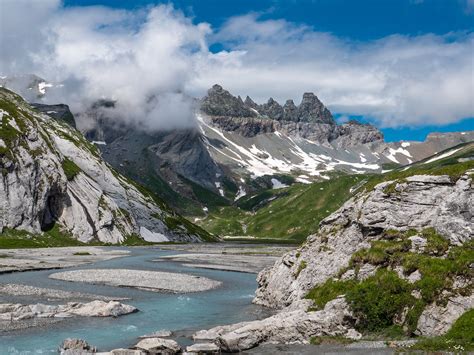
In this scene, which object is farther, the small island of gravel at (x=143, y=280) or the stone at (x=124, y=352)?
the small island of gravel at (x=143, y=280)

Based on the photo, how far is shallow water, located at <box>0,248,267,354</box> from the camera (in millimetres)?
43500

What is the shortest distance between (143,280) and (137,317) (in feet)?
101

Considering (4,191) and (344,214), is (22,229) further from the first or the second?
(344,214)

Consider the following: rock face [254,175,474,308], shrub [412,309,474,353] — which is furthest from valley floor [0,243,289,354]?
shrub [412,309,474,353]

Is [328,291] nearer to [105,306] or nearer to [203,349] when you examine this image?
[203,349]

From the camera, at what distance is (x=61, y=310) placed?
55219 mm

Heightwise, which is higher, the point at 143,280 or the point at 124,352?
the point at 124,352

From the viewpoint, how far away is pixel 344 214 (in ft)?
205

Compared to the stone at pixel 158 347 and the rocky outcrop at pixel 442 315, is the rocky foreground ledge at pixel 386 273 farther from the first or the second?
the stone at pixel 158 347

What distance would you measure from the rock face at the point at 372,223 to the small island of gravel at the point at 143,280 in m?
17.5

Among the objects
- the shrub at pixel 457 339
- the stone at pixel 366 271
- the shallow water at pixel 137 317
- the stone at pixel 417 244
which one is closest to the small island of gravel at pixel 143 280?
the shallow water at pixel 137 317

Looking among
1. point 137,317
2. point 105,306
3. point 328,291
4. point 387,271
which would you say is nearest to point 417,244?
point 387,271

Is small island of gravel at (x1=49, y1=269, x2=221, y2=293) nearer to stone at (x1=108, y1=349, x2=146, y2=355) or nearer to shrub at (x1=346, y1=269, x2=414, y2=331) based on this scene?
shrub at (x1=346, y1=269, x2=414, y2=331)

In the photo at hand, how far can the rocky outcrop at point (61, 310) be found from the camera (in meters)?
51.8
